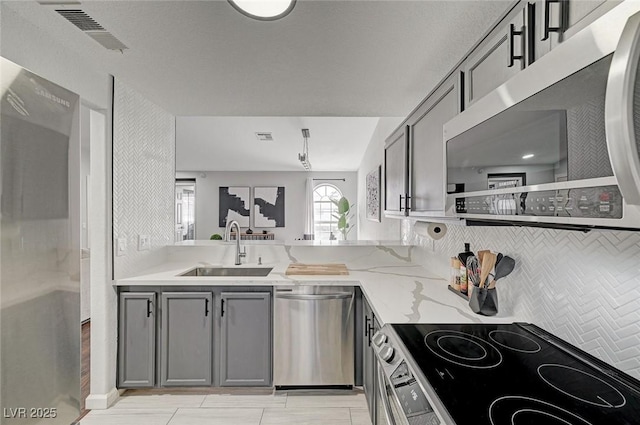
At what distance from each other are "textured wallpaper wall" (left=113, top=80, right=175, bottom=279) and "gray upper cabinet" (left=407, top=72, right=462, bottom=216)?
2.02 metres

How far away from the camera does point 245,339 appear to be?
234 centimetres

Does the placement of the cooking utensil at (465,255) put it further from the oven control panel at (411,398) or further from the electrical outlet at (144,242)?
the electrical outlet at (144,242)

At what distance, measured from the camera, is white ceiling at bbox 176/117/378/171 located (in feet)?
14.2

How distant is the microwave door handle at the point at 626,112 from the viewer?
43 cm

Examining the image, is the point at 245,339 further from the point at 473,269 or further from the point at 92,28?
the point at 92,28

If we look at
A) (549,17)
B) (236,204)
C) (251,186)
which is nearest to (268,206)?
(251,186)

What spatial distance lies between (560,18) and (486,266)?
1.03m

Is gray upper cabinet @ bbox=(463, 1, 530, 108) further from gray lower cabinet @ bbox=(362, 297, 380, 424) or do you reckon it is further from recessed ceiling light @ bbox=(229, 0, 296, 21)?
gray lower cabinet @ bbox=(362, 297, 380, 424)

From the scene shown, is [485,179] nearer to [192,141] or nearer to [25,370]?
[25,370]

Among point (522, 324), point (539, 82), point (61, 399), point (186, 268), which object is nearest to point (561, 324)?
point (522, 324)

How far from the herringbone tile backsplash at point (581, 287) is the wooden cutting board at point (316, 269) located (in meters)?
1.23

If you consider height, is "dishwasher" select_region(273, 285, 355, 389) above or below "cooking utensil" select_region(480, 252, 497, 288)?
below

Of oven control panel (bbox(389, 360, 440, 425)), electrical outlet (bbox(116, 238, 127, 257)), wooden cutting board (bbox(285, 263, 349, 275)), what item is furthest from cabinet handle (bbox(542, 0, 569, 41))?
electrical outlet (bbox(116, 238, 127, 257))

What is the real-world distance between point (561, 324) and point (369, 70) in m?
1.66
